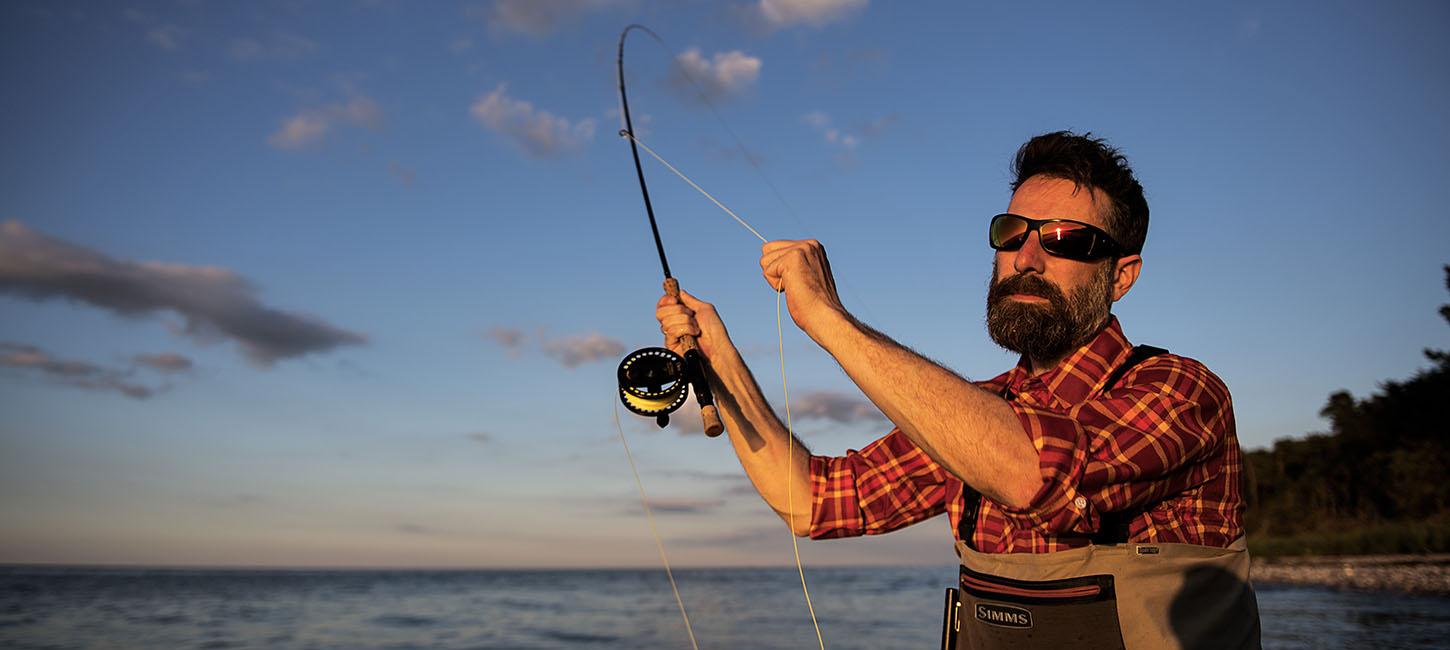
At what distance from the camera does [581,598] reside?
37.0m

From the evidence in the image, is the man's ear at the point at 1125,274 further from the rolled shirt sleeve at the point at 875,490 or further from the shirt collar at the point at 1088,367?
the rolled shirt sleeve at the point at 875,490

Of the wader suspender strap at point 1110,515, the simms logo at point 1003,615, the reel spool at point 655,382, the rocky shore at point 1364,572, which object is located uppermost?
the reel spool at point 655,382

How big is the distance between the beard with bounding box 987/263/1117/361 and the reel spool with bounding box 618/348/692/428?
806 mm

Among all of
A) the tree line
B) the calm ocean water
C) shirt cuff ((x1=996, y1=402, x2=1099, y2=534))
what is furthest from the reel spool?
the tree line

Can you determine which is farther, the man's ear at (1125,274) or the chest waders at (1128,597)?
the man's ear at (1125,274)

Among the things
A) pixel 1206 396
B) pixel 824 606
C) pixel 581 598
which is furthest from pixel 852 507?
pixel 581 598

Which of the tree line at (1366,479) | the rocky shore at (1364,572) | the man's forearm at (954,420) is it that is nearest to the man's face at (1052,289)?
the man's forearm at (954,420)

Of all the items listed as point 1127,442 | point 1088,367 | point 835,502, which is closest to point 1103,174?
point 1088,367

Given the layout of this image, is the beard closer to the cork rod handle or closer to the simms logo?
the simms logo

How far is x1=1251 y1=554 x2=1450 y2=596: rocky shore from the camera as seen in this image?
21.1 metres

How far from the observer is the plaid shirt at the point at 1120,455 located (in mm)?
1553

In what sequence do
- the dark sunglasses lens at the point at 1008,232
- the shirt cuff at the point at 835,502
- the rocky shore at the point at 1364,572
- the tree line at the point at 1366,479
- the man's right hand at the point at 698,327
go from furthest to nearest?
the tree line at the point at 1366,479
the rocky shore at the point at 1364,572
the man's right hand at the point at 698,327
the shirt cuff at the point at 835,502
the dark sunglasses lens at the point at 1008,232

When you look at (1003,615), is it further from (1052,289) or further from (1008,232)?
(1008,232)

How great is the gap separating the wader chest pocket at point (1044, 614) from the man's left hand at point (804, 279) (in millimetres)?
630
